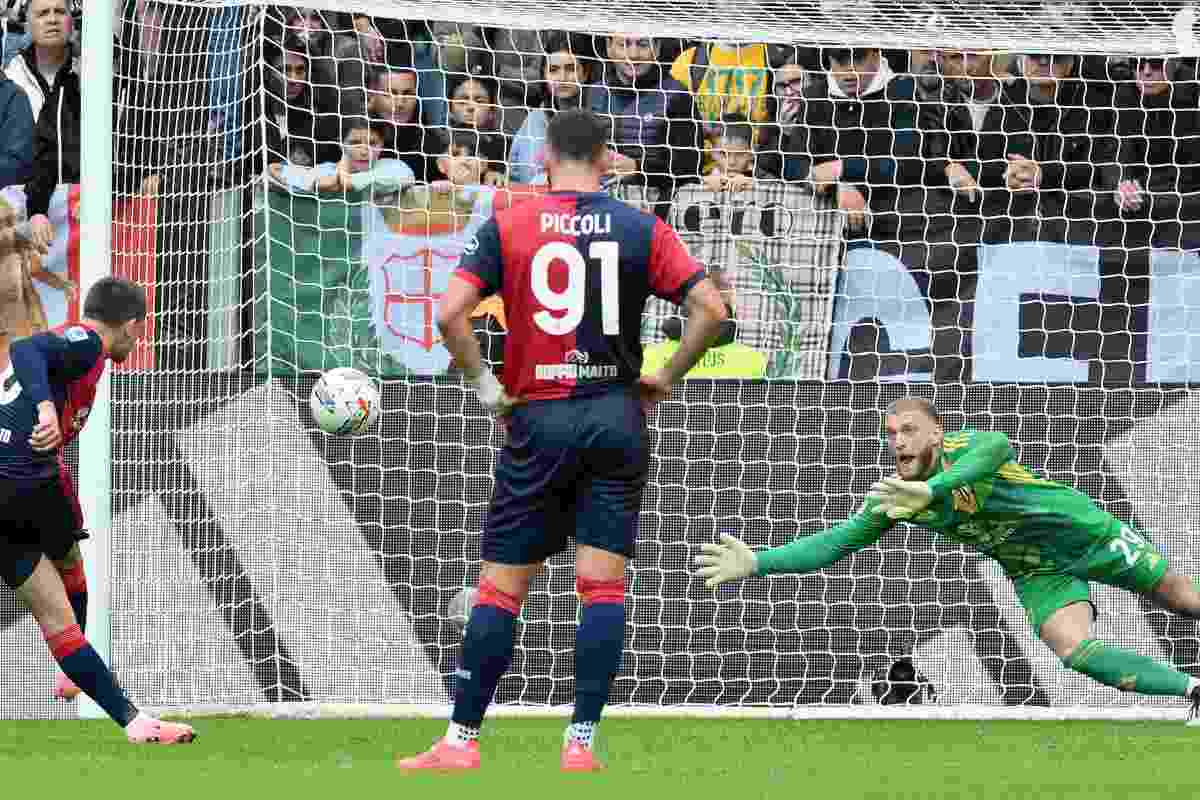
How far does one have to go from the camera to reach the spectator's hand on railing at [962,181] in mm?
9940

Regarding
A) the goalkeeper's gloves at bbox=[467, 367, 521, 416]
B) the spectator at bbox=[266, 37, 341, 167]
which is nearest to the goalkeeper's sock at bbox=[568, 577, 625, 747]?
the goalkeeper's gloves at bbox=[467, 367, 521, 416]

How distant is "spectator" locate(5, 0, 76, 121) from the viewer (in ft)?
31.0

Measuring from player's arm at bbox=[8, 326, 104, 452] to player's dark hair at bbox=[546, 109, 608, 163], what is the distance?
1973 millimetres

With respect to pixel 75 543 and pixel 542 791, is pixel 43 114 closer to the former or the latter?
pixel 75 543

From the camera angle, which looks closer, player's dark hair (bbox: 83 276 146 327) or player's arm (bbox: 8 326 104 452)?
player's arm (bbox: 8 326 104 452)

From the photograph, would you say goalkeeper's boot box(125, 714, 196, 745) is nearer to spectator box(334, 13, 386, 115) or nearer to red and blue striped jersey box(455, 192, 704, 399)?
red and blue striped jersey box(455, 192, 704, 399)

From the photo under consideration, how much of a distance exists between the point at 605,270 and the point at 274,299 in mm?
3638

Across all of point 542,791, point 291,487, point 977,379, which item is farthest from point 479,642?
point 977,379

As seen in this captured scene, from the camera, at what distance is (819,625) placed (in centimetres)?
930

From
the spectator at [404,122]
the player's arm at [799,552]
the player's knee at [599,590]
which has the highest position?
the spectator at [404,122]

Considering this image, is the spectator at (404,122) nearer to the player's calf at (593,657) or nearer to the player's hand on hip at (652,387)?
the player's hand on hip at (652,387)

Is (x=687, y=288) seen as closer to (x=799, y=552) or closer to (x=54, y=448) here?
(x=799, y=552)

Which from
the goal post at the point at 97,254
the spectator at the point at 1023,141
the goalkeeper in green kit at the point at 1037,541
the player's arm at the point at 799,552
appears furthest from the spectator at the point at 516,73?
the player's arm at the point at 799,552

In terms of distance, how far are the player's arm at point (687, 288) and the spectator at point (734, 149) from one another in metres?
3.96
